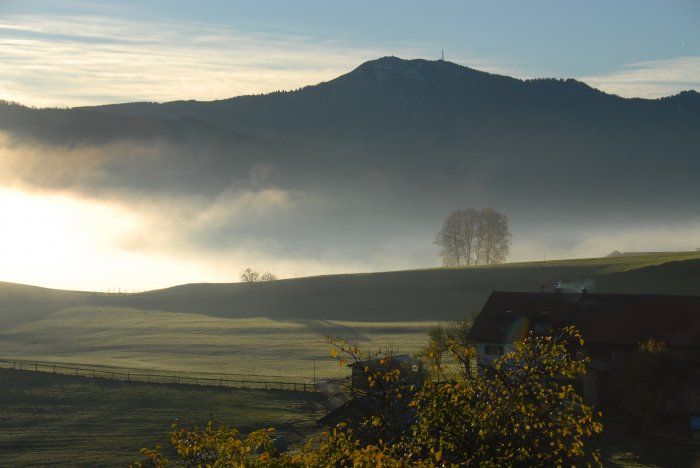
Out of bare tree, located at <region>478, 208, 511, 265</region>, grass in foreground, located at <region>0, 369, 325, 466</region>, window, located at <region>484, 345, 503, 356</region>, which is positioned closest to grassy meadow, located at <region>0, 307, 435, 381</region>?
window, located at <region>484, 345, 503, 356</region>

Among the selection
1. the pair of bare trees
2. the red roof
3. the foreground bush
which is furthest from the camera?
the pair of bare trees

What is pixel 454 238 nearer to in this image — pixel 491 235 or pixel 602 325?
pixel 491 235

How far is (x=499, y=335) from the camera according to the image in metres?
71.9

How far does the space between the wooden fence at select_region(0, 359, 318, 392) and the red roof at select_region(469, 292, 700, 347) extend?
591 inches

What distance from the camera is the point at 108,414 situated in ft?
193

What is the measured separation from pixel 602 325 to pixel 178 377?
31938mm

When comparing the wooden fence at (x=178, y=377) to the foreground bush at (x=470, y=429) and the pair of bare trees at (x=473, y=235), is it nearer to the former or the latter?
the foreground bush at (x=470, y=429)

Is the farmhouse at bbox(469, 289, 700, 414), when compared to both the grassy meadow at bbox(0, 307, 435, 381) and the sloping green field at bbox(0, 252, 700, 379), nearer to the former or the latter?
the grassy meadow at bbox(0, 307, 435, 381)

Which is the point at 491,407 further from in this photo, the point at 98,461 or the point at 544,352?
the point at 98,461

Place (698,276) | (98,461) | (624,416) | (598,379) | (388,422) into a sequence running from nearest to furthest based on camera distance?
(388,422) < (98,461) < (624,416) < (598,379) < (698,276)

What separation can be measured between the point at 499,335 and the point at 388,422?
50.8m

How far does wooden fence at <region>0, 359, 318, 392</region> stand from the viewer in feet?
232

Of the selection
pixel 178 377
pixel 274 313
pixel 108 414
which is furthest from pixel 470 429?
pixel 274 313

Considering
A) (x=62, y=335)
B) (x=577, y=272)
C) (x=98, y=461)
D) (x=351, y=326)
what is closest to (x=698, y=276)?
(x=577, y=272)
